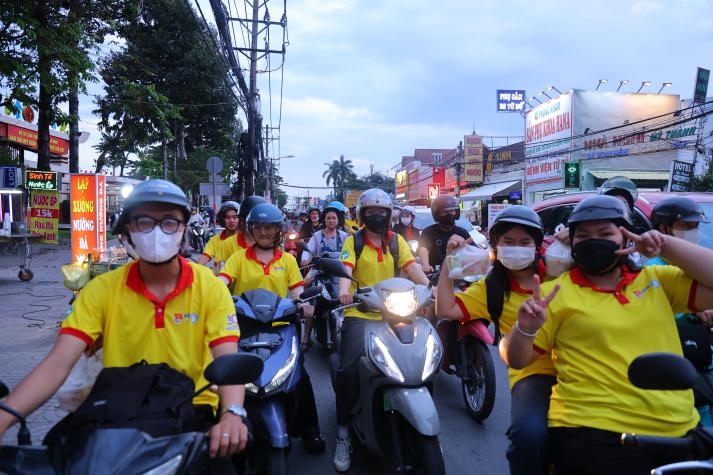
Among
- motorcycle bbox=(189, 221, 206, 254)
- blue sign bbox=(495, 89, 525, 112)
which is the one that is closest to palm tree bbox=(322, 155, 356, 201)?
blue sign bbox=(495, 89, 525, 112)

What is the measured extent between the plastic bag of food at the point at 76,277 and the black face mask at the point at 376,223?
126 inches

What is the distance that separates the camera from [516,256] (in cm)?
256

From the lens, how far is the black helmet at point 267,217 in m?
4.14

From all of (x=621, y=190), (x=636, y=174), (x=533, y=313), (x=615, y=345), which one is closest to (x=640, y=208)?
(x=621, y=190)

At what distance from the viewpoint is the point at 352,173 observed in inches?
3634

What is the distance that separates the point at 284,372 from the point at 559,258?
63.8 inches

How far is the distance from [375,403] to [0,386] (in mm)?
1909

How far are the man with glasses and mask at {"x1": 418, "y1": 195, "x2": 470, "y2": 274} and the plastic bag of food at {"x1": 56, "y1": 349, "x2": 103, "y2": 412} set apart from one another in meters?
3.68

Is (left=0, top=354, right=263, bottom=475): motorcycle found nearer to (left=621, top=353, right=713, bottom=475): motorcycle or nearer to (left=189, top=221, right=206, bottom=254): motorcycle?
(left=621, top=353, right=713, bottom=475): motorcycle

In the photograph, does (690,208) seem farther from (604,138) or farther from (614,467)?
(604,138)

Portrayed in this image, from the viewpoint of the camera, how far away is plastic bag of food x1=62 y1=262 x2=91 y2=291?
5387 mm

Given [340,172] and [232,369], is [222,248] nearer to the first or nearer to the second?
[232,369]

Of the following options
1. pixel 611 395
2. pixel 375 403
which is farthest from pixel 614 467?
pixel 375 403

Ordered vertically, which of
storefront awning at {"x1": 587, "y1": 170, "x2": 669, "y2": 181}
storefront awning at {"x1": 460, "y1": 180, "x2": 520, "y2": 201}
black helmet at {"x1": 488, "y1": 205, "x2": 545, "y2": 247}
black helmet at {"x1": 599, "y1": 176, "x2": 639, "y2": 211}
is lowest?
black helmet at {"x1": 488, "y1": 205, "x2": 545, "y2": 247}
